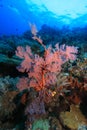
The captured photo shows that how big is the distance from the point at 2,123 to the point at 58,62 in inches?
77.7

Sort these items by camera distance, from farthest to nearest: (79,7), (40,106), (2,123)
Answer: (79,7) → (2,123) → (40,106)

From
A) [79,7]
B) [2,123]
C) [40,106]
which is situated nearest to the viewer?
[40,106]

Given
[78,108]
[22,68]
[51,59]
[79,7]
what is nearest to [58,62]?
[51,59]

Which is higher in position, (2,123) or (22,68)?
(22,68)

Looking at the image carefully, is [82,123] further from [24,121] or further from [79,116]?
[24,121]

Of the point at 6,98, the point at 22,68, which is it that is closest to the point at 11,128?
the point at 6,98

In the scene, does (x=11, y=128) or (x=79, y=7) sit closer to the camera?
(x=11, y=128)

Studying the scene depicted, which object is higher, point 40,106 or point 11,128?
point 40,106

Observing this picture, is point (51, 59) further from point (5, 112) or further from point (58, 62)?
point (5, 112)

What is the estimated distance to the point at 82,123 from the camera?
12.8ft

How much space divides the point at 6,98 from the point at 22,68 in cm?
95

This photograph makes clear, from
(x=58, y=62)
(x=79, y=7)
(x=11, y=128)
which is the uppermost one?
(x=79, y=7)

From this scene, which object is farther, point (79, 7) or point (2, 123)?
point (79, 7)

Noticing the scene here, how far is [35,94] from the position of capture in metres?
4.07
